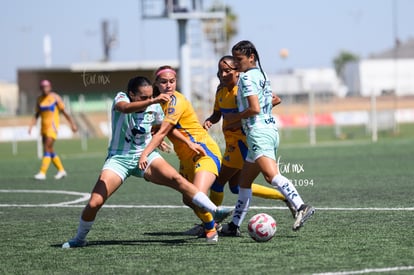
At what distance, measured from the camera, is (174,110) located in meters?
9.77

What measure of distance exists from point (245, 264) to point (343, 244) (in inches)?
54.5

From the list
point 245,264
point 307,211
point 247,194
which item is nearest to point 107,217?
point 247,194

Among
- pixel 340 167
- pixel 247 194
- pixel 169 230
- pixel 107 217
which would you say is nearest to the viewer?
Answer: pixel 247 194

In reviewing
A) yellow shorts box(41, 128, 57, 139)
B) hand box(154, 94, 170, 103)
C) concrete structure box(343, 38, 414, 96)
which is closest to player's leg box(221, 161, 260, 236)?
hand box(154, 94, 170, 103)

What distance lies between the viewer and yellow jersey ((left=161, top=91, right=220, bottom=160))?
32.0 feet

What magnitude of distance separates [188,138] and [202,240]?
1186 mm

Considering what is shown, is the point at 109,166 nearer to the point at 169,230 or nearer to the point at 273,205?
the point at 169,230

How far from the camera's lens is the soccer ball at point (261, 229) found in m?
9.45

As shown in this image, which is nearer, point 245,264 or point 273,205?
point 245,264

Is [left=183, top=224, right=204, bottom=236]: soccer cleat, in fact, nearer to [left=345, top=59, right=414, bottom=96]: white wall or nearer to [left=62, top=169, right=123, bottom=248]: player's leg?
[left=62, top=169, right=123, bottom=248]: player's leg

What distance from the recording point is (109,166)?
9.68 m

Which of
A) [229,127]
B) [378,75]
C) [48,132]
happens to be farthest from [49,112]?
[378,75]

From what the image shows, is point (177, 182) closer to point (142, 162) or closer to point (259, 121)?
point (142, 162)

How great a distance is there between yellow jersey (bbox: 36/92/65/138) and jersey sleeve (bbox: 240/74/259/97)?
11.7 meters
